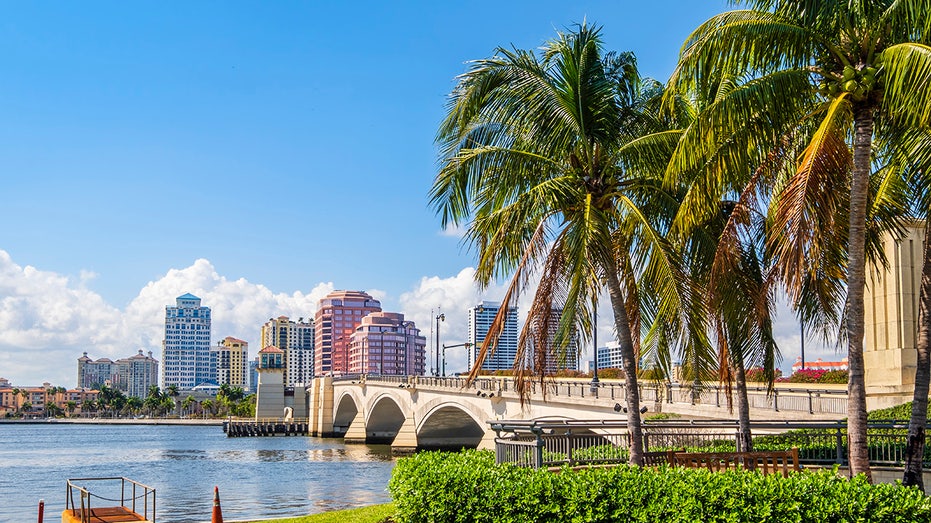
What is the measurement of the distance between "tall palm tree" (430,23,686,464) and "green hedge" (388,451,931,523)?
7.37 ft

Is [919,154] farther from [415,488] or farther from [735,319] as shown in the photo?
[415,488]

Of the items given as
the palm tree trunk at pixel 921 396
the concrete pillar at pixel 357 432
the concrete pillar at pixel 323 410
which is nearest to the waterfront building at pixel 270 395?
the concrete pillar at pixel 323 410

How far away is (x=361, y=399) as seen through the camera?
10044 centimetres

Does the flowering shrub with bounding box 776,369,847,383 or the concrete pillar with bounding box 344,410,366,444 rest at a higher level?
the flowering shrub with bounding box 776,369,847,383

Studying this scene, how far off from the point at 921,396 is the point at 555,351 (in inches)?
243

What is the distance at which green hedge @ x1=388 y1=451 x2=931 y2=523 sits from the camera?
11562mm

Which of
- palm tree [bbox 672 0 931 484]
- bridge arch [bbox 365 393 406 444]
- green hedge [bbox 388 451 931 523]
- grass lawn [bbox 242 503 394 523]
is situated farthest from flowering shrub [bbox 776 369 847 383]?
bridge arch [bbox 365 393 406 444]

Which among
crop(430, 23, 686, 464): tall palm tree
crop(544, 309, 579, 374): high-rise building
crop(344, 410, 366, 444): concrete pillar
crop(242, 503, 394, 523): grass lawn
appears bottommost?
crop(344, 410, 366, 444): concrete pillar

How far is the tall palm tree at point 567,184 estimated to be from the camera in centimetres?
1551

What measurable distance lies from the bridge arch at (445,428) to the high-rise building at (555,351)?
47350mm

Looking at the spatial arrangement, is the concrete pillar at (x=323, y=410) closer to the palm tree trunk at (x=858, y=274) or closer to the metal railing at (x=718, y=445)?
the metal railing at (x=718, y=445)

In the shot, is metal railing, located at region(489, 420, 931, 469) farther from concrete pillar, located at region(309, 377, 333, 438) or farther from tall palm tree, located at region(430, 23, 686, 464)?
concrete pillar, located at region(309, 377, 333, 438)

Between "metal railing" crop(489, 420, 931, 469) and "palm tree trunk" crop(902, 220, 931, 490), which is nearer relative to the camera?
"palm tree trunk" crop(902, 220, 931, 490)

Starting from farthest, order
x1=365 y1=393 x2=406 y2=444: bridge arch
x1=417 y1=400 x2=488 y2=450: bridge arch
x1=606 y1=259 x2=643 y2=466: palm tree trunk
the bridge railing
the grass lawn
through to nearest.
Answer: x1=365 y1=393 x2=406 y2=444: bridge arch
x1=417 y1=400 x2=488 y2=450: bridge arch
the bridge railing
the grass lawn
x1=606 y1=259 x2=643 y2=466: palm tree trunk
